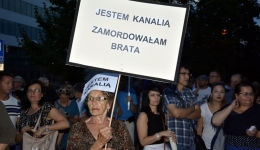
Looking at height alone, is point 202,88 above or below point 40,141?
above

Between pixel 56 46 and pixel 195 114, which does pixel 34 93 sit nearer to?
pixel 195 114

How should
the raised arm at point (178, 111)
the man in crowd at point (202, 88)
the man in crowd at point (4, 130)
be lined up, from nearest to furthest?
1. the man in crowd at point (4, 130)
2. the raised arm at point (178, 111)
3. the man in crowd at point (202, 88)

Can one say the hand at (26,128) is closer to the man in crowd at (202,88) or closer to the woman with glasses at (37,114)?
the woman with glasses at (37,114)

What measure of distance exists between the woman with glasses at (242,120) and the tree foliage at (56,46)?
25.2 metres

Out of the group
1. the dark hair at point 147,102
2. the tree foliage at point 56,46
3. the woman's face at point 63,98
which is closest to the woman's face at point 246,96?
the dark hair at point 147,102

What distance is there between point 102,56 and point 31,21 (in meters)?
59.6

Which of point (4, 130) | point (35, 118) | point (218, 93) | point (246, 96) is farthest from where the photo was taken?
point (218, 93)

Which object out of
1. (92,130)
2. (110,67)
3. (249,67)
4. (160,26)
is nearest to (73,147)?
(92,130)

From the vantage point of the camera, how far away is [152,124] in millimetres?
6672

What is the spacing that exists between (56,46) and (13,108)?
85.2 ft

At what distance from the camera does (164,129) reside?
264 inches

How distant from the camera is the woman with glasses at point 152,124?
257 inches

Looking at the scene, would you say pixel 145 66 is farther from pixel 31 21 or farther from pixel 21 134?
pixel 31 21

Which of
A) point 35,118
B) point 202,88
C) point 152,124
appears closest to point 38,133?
point 35,118
